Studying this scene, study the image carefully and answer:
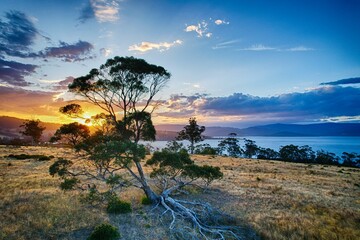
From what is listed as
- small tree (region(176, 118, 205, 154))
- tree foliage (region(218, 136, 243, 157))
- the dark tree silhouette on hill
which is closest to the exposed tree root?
the dark tree silhouette on hill

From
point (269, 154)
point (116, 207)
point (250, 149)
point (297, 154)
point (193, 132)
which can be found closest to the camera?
point (116, 207)

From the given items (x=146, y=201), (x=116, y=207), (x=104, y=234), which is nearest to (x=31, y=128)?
(x=146, y=201)

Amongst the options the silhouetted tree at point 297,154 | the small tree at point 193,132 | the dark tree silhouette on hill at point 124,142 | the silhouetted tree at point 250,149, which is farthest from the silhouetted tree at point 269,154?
the dark tree silhouette on hill at point 124,142

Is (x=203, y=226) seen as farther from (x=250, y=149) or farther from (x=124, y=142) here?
(x=250, y=149)

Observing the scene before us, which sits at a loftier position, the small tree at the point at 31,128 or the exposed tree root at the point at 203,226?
the small tree at the point at 31,128

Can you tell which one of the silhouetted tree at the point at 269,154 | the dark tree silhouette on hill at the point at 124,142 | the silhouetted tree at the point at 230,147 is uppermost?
the dark tree silhouette on hill at the point at 124,142

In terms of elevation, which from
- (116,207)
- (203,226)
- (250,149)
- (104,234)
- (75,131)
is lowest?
(250,149)

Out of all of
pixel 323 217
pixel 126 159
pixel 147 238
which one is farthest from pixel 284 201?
pixel 126 159

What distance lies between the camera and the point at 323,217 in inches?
645

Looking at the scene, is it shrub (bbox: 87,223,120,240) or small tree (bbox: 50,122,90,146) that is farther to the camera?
small tree (bbox: 50,122,90,146)

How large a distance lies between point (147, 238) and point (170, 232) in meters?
1.59

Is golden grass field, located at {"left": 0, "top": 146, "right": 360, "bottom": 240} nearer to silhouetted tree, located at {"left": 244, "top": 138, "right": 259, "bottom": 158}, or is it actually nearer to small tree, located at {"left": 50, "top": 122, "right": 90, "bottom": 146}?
small tree, located at {"left": 50, "top": 122, "right": 90, "bottom": 146}

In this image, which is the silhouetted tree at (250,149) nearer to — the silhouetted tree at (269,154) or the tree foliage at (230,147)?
→ the silhouetted tree at (269,154)

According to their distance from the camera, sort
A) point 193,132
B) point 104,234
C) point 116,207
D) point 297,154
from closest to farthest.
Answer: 1. point 104,234
2. point 116,207
3. point 193,132
4. point 297,154
